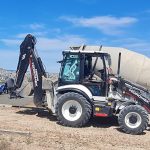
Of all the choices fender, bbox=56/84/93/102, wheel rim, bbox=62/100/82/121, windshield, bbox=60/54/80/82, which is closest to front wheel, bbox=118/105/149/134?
fender, bbox=56/84/93/102

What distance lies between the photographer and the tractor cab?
50.6ft

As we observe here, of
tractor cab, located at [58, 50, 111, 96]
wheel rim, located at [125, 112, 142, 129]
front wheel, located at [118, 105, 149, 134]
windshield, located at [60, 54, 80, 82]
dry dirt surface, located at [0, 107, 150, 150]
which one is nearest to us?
dry dirt surface, located at [0, 107, 150, 150]

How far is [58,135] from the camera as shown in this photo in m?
13.1

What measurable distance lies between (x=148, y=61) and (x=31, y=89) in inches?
204

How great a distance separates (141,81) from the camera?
1831cm

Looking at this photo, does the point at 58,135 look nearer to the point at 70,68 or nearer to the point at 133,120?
the point at 133,120

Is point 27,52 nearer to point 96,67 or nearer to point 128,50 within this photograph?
point 96,67

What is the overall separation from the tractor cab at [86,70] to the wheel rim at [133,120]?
139 centimetres

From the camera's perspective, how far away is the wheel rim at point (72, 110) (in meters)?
15.2

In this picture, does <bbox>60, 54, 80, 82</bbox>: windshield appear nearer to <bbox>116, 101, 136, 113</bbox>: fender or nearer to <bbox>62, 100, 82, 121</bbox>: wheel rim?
<bbox>62, 100, 82, 121</bbox>: wheel rim

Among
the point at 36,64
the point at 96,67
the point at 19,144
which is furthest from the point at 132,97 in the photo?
the point at 19,144

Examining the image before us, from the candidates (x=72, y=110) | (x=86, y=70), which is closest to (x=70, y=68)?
(x=86, y=70)

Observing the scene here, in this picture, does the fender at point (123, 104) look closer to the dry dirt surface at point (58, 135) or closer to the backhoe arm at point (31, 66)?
the dry dirt surface at point (58, 135)

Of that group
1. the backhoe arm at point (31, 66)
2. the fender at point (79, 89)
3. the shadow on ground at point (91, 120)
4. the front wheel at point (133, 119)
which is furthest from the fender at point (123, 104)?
the backhoe arm at point (31, 66)
